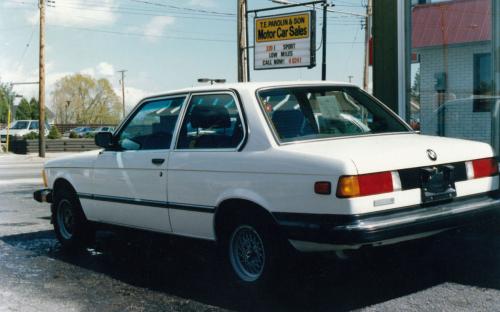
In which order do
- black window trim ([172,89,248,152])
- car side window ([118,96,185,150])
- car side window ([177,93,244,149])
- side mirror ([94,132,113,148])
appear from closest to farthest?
black window trim ([172,89,248,152]) < car side window ([177,93,244,149]) < car side window ([118,96,185,150]) < side mirror ([94,132,113,148])

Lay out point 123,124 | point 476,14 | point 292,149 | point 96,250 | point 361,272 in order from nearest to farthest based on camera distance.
Result: point 292,149 → point 361,272 → point 123,124 → point 96,250 → point 476,14

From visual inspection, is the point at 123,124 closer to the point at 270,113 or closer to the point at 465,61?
the point at 270,113

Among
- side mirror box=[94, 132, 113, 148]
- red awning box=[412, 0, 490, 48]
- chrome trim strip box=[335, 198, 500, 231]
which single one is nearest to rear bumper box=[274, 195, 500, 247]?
chrome trim strip box=[335, 198, 500, 231]

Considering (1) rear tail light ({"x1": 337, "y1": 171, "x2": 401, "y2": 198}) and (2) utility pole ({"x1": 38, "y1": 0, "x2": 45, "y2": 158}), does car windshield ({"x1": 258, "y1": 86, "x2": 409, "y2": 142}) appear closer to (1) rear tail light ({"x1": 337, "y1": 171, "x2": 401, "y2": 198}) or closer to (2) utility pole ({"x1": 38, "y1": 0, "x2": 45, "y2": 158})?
(1) rear tail light ({"x1": 337, "y1": 171, "x2": 401, "y2": 198})

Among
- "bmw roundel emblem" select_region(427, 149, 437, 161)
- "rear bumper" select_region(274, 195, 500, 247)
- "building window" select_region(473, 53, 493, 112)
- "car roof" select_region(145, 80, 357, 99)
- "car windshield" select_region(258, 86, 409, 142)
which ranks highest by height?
"building window" select_region(473, 53, 493, 112)

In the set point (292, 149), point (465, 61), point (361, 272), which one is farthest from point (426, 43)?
point (292, 149)

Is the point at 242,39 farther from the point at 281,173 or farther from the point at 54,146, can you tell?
the point at 54,146

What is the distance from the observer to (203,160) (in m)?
5.49

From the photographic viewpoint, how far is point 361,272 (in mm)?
5812

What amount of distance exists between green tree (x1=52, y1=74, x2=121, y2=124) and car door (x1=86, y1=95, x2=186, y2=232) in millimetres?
91503

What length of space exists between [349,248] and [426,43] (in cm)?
587

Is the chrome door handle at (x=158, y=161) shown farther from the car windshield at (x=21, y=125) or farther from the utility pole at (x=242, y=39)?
the car windshield at (x=21, y=125)

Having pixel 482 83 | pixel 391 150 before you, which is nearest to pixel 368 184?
pixel 391 150

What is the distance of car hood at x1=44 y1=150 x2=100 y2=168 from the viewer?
6.85 meters
